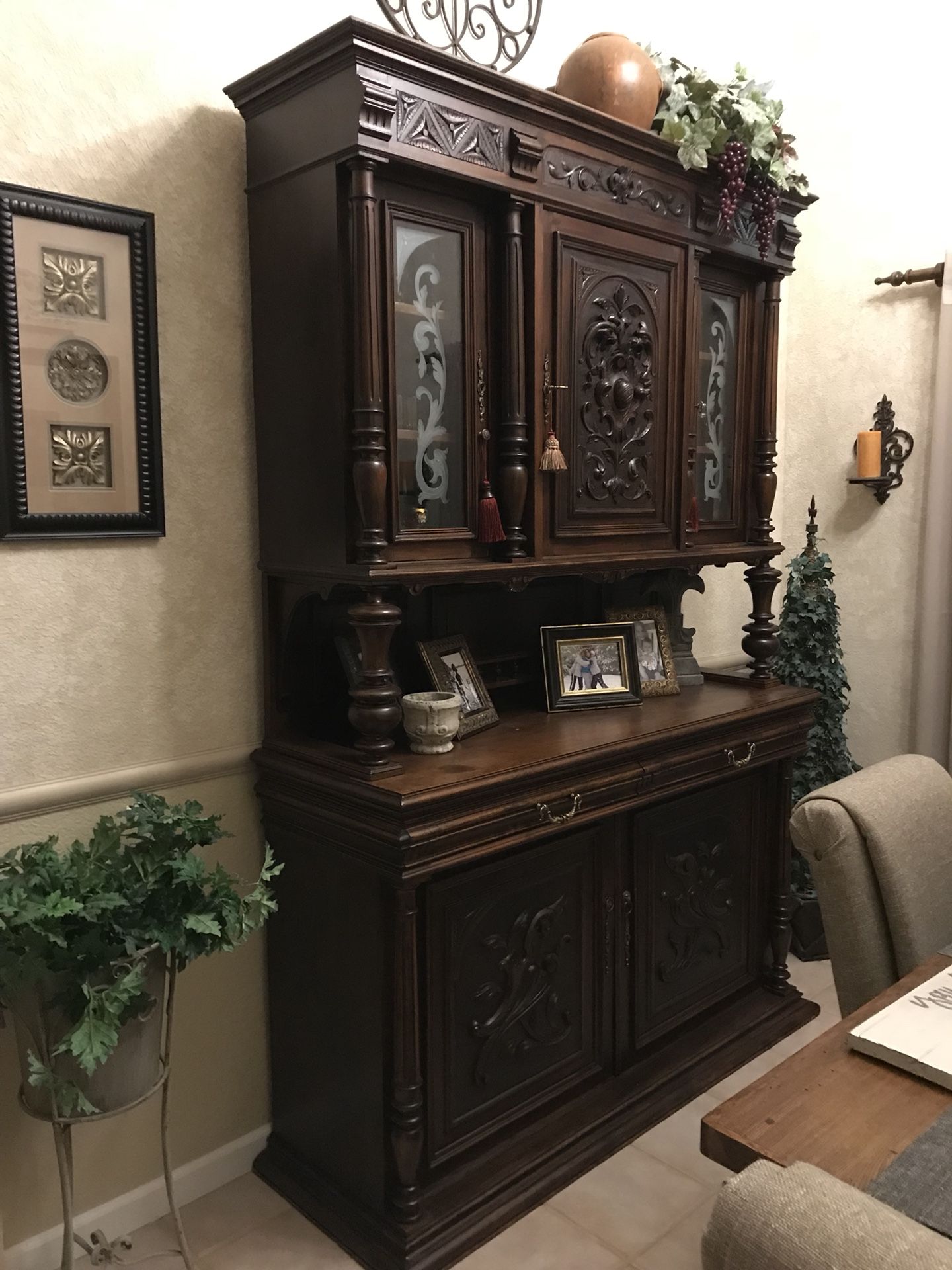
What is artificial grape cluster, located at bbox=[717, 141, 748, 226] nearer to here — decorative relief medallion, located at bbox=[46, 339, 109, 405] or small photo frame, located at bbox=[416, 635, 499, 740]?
small photo frame, located at bbox=[416, 635, 499, 740]

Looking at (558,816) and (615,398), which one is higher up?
(615,398)

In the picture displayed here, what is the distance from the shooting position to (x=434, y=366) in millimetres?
1919

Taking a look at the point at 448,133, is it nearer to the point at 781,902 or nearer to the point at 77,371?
the point at 77,371

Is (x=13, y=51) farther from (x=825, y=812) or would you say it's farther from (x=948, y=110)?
(x=948, y=110)

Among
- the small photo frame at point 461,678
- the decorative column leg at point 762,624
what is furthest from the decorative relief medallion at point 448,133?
the decorative column leg at point 762,624

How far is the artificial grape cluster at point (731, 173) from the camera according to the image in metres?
2.29

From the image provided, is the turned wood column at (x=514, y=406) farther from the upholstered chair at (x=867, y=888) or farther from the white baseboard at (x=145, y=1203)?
the white baseboard at (x=145, y=1203)

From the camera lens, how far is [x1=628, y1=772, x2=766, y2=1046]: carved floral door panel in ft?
7.82

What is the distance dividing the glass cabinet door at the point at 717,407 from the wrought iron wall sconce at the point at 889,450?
2.97 feet

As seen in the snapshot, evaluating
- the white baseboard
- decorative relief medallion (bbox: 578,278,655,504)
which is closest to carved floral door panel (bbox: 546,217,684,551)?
decorative relief medallion (bbox: 578,278,655,504)

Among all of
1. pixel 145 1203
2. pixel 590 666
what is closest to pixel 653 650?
pixel 590 666

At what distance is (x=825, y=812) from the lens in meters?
1.52

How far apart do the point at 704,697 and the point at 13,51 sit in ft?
6.79

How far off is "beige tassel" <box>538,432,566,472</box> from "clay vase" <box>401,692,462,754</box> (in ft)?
1.69
